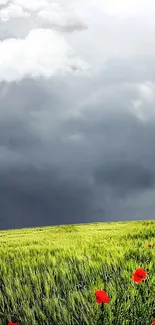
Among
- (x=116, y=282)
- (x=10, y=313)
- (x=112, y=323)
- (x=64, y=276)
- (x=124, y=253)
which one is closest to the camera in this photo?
(x=112, y=323)

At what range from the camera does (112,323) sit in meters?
3.34

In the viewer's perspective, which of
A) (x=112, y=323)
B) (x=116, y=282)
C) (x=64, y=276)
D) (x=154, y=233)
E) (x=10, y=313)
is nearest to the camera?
(x=112, y=323)

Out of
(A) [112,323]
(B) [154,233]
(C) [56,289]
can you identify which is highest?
(B) [154,233]

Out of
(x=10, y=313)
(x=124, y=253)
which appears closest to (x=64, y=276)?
(x=10, y=313)

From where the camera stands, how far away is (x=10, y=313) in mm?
3777

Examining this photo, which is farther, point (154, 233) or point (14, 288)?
point (154, 233)

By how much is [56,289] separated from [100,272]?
0.71m

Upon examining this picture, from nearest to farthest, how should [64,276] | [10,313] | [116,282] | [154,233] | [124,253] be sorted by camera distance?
[10,313] → [116,282] → [64,276] → [124,253] → [154,233]

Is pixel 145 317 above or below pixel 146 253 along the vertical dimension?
below

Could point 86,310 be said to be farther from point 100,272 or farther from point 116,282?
point 100,272

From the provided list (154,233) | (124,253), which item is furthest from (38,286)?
(154,233)

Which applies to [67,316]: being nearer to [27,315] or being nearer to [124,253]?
[27,315]

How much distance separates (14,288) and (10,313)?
1.52 ft

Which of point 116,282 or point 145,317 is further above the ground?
point 116,282
